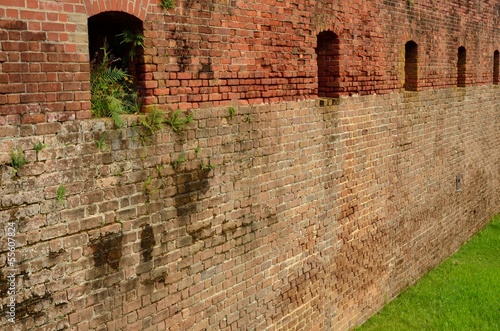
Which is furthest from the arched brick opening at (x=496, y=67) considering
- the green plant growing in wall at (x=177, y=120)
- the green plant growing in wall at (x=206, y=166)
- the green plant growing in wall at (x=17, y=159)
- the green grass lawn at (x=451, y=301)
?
the green plant growing in wall at (x=17, y=159)

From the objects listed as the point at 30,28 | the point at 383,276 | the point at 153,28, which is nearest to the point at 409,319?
the point at 383,276

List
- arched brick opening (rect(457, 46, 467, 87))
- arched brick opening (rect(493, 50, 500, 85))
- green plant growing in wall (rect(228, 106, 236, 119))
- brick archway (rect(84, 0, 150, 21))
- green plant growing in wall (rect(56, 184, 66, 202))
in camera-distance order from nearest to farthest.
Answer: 1. green plant growing in wall (rect(56, 184, 66, 202))
2. brick archway (rect(84, 0, 150, 21))
3. green plant growing in wall (rect(228, 106, 236, 119))
4. arched brick opening (rect(457, 46, 467, 87))
5. arched brick opening (rect(493, 50, 500, 85))

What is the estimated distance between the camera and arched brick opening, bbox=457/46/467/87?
451 inches

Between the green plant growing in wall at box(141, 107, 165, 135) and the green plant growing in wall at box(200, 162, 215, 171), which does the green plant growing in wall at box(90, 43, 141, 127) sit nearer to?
the green plant growing in wall at box(141, 107, 165, 135)

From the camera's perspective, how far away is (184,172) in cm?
488

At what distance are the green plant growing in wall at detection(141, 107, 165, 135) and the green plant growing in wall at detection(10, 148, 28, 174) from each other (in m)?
1.07

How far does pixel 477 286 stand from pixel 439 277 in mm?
746

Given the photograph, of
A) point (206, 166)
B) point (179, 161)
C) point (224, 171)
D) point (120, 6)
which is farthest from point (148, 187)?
point (120, 6)

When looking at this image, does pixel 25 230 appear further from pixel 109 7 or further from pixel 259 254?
pixel 259 254

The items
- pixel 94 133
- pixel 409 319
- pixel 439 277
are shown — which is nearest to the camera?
pixel 94 133

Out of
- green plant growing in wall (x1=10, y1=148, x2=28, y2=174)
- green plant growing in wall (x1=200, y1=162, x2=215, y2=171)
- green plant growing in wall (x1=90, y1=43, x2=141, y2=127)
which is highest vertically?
green plant growing in wall (x1=90, y1=43, x2=141, y2=127)

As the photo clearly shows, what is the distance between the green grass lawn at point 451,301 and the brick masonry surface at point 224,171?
0.95 feet

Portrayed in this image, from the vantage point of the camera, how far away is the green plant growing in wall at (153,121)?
4516 mm

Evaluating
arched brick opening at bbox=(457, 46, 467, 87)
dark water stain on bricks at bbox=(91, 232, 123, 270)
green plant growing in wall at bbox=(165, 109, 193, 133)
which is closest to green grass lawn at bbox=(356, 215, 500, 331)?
arched brick opening at bbox=(457, 46, 467, 87)
